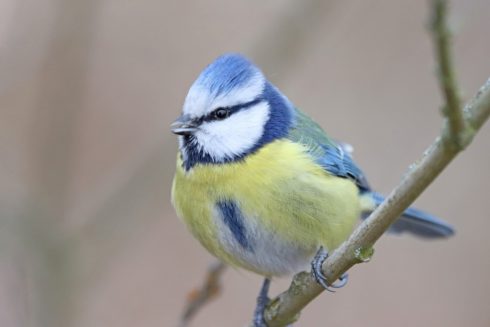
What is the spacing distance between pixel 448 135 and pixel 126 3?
3986 millimetres

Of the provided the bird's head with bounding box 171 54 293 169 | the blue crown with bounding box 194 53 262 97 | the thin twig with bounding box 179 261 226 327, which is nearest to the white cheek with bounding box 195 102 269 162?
the bird's head with bounding box 171 54 293 169

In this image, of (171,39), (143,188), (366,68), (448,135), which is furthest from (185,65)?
(448,135)

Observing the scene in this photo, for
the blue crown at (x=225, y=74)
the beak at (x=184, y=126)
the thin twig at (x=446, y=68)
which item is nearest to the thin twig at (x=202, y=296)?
the beak at (x=184, y=126)

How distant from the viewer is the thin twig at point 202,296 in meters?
2.29

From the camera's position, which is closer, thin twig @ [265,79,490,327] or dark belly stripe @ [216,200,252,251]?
thin twig @ [265,79,490,327]

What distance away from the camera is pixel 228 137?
2348 millimetres

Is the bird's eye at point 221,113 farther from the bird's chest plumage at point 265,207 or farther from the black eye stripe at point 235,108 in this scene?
the bird's chest plumage at point 265,207

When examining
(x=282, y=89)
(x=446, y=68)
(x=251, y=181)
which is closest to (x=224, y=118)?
(x=251, y=181)

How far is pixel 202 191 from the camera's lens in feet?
7.67

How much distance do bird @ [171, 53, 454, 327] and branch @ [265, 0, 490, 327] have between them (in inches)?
16.4

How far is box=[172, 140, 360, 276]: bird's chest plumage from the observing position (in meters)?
2.25

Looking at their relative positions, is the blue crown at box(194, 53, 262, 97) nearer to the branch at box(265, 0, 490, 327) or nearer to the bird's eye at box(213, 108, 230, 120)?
the bird's eye at box(213, 108, 230, 120)

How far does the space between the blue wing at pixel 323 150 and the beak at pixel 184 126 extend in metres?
0.35

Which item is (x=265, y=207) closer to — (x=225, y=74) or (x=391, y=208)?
(x=225, y=74)
